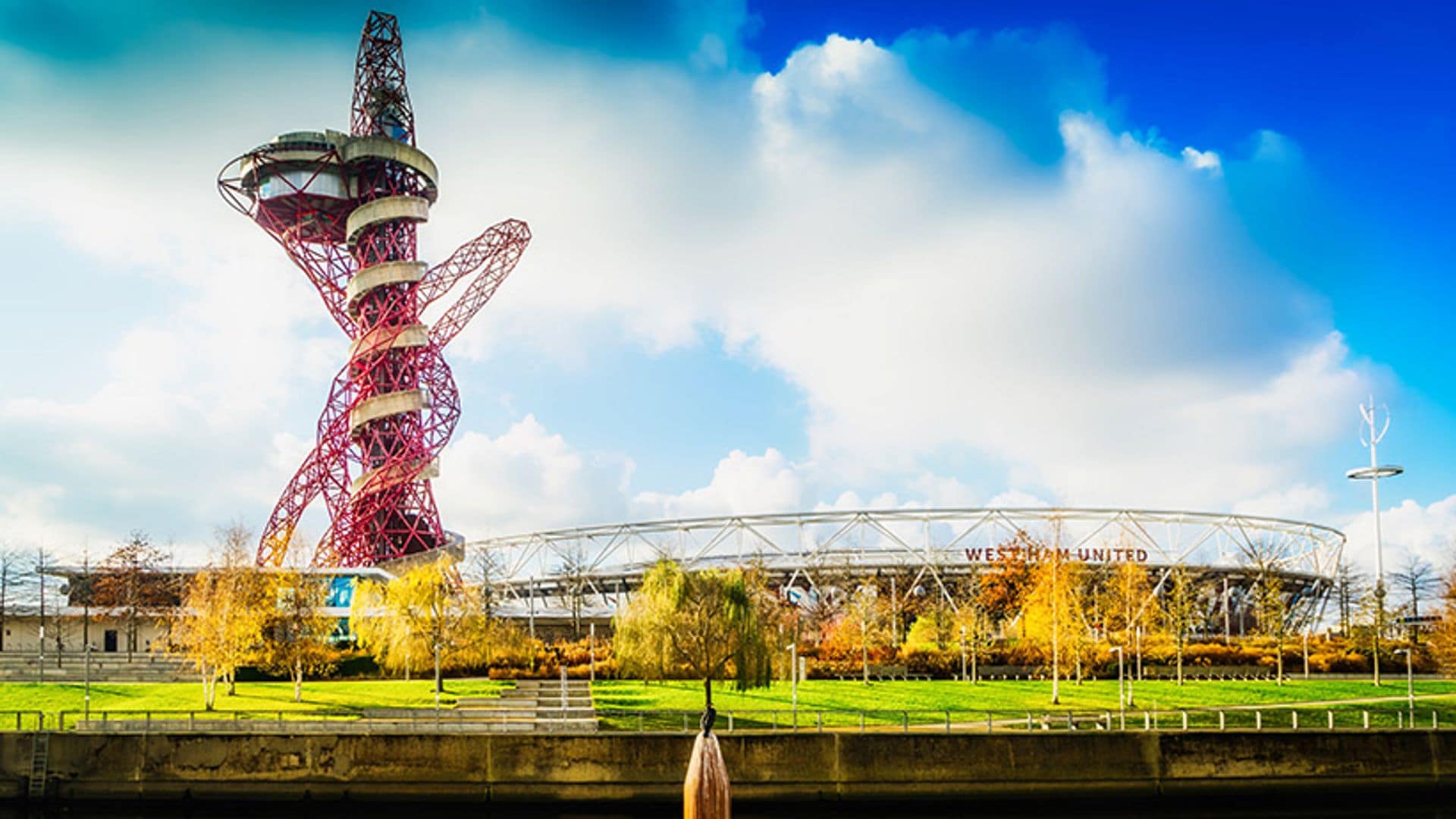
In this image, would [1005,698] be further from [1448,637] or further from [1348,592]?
[1348,592]

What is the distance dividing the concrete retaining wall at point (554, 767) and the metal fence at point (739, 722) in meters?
0.52

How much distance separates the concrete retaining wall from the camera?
93.8 feet

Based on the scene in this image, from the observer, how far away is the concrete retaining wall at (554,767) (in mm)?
28594

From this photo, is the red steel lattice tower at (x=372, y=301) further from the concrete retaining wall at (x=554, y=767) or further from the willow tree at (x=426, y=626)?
the concrete retaining wall at (x=554, y=767)

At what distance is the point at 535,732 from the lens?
95.9ft

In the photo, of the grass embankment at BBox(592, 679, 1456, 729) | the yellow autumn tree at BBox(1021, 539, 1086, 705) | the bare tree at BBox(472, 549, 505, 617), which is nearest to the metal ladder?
the grass embankment at BBox(592, 679, 1456, 729)

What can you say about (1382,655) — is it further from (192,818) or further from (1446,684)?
(192,818)

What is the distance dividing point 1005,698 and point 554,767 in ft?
62.0

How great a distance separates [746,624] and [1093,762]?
12.7 m

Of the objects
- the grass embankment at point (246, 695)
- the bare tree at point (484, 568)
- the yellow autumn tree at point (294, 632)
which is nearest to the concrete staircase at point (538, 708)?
the grass embankment at point (246, 695)

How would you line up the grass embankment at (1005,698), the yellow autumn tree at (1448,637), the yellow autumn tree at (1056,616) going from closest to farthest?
the grass embankment at (1005,698) → the yellow autumn tree at (1056,616) → the yellow autumn tree at (1448,637)

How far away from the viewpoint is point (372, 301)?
72.8 metres

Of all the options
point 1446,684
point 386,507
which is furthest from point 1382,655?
point 386,507

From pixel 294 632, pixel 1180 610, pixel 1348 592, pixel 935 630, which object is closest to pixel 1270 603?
pixel 1180 610
